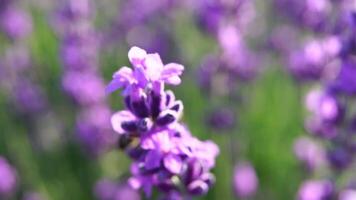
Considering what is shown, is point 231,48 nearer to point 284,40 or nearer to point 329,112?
point 329,112

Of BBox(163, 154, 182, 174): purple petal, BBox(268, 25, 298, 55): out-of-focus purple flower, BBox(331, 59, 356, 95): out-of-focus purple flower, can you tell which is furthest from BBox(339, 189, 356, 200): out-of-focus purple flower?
BBox(268, 25, 298, 55): out-of-focus purple flower

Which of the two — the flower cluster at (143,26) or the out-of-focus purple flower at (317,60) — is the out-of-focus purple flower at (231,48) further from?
the flower cluster at (143,26)

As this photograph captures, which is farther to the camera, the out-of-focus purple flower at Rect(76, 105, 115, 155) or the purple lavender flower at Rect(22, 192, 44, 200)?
the out-of-focus purple flower at Rect(76, 105, 115, 155)

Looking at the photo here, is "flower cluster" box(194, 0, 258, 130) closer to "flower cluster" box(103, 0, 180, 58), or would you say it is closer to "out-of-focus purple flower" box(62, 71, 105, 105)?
"out-of-focus purple flower" box(62, 71, 105, 105)

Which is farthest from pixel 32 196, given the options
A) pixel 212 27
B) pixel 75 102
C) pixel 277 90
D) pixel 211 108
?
pixel 277 90

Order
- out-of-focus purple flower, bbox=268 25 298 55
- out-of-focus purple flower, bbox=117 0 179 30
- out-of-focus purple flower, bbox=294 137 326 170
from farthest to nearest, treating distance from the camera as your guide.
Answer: out-of-focus purple flower, bbox=117 0 179 30 → out-of-focus purple flower, bbox=268 25 298 55 → out-of-focus purple flower, bbox=294 137 326 170

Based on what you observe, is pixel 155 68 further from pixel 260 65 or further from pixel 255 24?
pixel 255 24

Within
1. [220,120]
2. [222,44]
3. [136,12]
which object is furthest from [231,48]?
[136,12]
